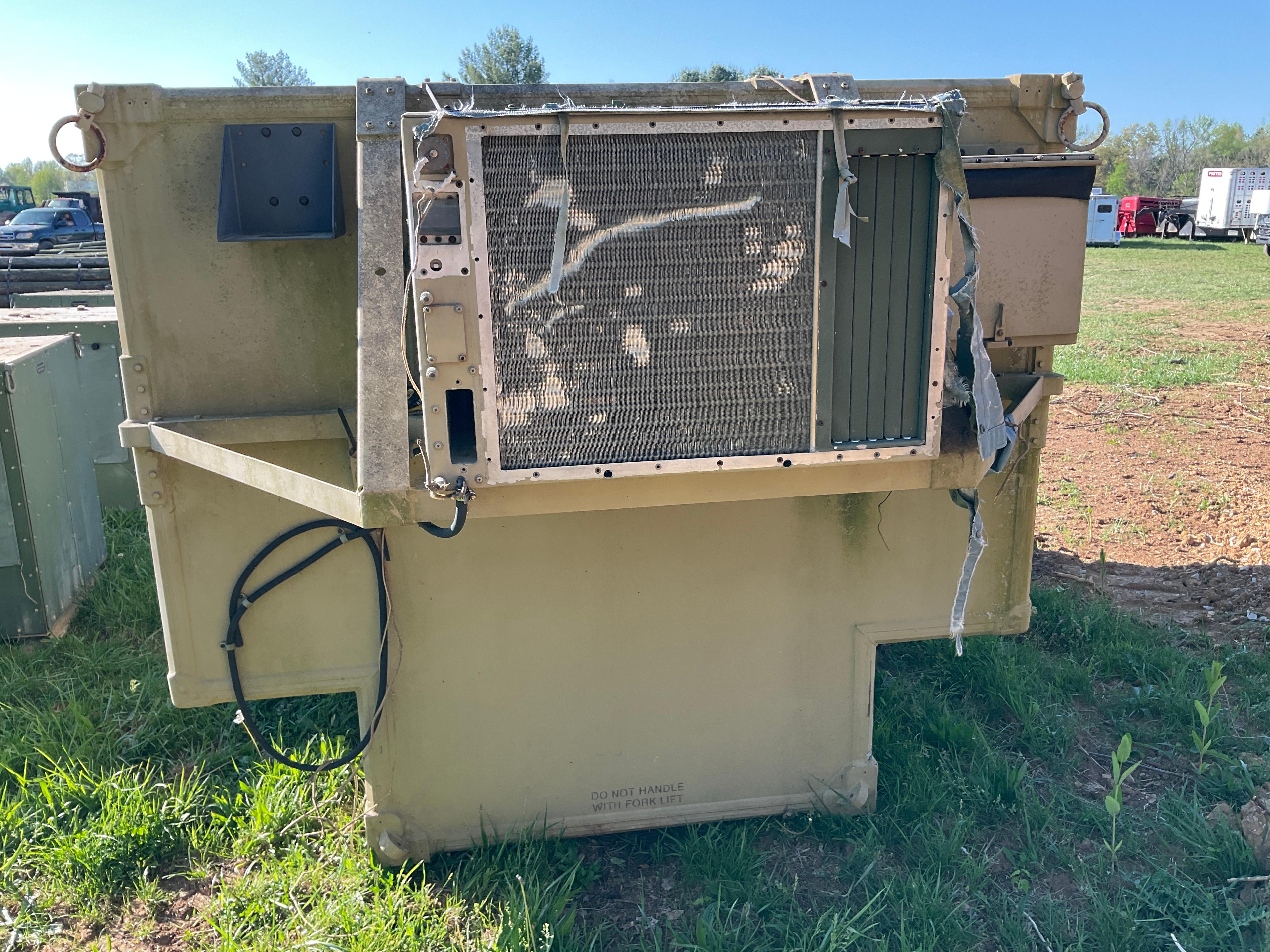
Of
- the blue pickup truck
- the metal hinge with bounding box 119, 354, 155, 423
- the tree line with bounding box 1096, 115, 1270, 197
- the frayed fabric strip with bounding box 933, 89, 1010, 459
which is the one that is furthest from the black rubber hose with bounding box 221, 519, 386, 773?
the tree line with bounding box 1096, 115, 1270, 197

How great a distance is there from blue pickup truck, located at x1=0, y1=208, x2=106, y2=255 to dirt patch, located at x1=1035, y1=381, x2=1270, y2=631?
15186mm

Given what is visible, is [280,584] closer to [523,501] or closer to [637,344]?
[523,501]

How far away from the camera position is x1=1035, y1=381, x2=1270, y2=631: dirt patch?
468 centimetres

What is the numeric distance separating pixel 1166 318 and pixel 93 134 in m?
14.8

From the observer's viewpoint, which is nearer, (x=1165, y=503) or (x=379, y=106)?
(x=379, y=106)

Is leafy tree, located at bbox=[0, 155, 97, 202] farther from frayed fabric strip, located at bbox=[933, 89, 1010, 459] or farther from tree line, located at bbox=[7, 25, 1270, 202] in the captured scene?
frayed fabric strip, located at bbox=[933, 89, 1010, 459]

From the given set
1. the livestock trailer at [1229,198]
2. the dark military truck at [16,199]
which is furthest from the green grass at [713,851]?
the livestock trailer at [1229,198]

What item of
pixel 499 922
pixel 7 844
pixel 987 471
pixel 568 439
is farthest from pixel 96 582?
pixel 987 471

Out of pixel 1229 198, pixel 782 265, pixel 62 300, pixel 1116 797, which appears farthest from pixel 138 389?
pixel 1229 198

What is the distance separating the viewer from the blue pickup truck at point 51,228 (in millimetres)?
17328

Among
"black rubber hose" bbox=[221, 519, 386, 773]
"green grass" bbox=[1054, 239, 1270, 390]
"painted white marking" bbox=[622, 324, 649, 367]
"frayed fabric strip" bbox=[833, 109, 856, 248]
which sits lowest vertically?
"green grass" bbox=[1054, 239, 1270, 390]

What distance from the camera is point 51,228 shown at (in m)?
20.5

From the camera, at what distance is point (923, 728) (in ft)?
11.5

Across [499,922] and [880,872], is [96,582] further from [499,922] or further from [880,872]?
[880,872]
